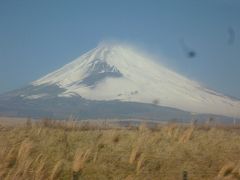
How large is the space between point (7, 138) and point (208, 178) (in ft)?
19.9

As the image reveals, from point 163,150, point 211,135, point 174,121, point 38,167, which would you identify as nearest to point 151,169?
point 163,150

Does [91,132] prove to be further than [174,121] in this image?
No

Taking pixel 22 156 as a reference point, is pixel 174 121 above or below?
above

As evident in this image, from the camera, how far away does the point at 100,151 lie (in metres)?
15.9

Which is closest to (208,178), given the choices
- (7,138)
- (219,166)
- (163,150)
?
(219,166)

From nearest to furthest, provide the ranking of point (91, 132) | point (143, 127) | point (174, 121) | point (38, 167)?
point (38, 167) < point (91, 132) < point (143, 127) < point (174, 121)

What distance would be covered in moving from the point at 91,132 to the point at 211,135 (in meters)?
4.11

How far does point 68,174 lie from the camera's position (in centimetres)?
1441

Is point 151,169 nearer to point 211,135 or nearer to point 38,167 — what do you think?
point 38,167

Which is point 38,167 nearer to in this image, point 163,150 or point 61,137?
point 61,137

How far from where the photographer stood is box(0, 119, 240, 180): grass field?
1452 cm

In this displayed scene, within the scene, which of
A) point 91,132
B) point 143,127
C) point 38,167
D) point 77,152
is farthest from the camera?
Answer: point 143,127

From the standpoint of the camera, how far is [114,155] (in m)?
15.7

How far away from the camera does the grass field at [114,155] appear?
1452 cm
